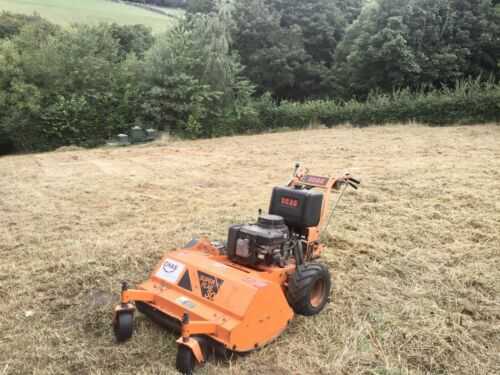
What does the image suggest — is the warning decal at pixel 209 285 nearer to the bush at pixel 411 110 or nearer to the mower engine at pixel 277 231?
the mower engine at pixel 277 231

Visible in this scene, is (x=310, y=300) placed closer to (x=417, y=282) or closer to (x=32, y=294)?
(x=417, y=282)

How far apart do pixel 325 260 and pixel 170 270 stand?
1.88m

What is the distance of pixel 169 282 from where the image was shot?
10.5 feet

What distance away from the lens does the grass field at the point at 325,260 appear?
9.87 ft

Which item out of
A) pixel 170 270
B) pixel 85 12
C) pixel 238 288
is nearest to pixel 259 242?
pixel 238 288

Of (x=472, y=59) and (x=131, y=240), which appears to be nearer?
(x=131, y=240)

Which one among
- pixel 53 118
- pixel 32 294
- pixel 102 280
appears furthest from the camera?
pixel 53 118

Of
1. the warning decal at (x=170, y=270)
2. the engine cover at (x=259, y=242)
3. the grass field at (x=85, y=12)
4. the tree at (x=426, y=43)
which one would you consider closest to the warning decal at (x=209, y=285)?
the warning decal at (x=170, y=270)

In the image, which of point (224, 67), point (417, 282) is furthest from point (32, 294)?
point (224, 67)

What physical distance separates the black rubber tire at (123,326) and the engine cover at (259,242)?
2.87ft

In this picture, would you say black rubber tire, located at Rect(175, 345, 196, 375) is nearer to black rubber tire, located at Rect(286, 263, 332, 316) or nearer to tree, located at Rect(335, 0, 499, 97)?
black rubber tire, located at Rect(286, 263, 332, 316)

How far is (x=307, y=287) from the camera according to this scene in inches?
129

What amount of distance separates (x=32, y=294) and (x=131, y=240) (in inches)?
53.3

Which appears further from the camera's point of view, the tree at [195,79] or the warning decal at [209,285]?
Answer: the tree at [195,79]
